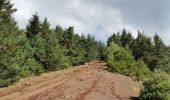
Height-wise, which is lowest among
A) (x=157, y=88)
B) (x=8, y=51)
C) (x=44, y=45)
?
(x=157, y=88)

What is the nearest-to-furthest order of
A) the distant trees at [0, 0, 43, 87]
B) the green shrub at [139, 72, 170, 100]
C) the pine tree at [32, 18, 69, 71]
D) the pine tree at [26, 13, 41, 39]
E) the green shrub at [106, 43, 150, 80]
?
the green shrub at [139, 72, 170, 100]
the distant trees at [0, 0, 43, 87]
the green shrub at [106, 43, 150, 80]
the pine tree at [32, 18, 69, 71]
the pine tree at [26, 13, 41, 39]

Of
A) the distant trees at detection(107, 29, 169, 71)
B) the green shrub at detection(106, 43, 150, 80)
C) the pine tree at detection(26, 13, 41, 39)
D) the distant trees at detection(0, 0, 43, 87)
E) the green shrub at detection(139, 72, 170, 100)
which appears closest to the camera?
the green shrub at detection(139, 72, 170, 100)

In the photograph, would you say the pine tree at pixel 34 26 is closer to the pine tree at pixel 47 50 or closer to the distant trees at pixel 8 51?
the pine tree at pixel 47 50

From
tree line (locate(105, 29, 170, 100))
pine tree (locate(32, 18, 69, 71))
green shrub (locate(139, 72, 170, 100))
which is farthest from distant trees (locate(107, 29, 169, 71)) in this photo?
green shrub (locate(139, 72, 170, 100))

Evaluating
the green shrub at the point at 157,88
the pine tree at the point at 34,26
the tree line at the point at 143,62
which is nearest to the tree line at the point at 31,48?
the pine tree at the point at 34,26

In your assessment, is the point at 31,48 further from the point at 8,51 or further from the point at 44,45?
the point at 8,51

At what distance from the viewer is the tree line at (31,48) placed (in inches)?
1760

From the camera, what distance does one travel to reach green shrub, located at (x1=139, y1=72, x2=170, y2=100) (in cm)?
2759

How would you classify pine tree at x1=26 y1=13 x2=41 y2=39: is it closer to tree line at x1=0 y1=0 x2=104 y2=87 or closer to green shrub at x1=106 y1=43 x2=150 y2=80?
tree line at x1=0 y1=0 x2=104 y2=87

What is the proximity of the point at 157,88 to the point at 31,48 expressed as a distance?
3593cm

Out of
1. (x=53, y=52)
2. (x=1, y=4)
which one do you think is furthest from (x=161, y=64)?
(x=1, y=4)

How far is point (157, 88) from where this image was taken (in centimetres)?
2850

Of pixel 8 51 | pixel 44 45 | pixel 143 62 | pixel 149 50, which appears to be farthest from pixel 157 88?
pixel 149 50

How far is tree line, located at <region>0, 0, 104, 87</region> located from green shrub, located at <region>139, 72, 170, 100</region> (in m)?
19.8
